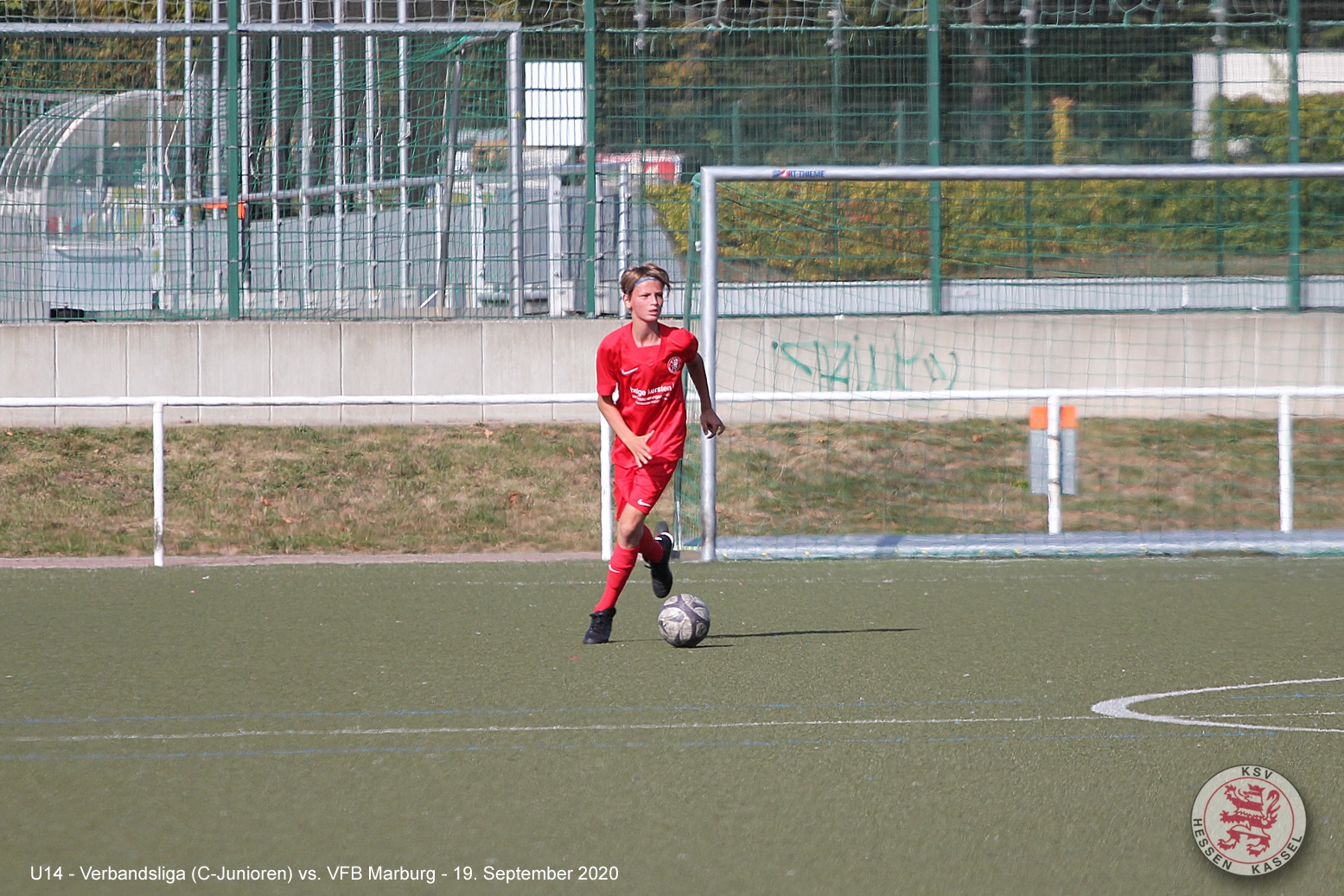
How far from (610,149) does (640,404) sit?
255 inches

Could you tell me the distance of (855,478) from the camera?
11719 mm

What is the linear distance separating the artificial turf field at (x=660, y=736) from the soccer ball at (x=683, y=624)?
8 centimetres

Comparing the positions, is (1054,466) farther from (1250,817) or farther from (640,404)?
(1250,817)

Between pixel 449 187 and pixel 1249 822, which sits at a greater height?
pixel 449 187

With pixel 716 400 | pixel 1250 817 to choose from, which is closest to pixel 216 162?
pixel 716 400

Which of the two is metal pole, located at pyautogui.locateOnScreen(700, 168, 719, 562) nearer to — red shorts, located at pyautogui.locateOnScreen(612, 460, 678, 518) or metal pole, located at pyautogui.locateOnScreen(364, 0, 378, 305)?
red shorts, located at pyautogui.locateOnScreen(612, 460, 678, 518)

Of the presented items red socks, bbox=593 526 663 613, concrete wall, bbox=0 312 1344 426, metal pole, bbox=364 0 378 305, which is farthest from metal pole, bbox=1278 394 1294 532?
metal pole, bbox=364 0 378 305

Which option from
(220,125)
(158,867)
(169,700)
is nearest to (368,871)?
(158,867)

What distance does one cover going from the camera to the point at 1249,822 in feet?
12.6

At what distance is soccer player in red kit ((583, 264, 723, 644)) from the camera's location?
257 inches

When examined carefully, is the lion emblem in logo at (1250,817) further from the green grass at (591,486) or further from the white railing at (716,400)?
the green grass at (591,486)

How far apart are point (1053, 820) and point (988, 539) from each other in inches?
252

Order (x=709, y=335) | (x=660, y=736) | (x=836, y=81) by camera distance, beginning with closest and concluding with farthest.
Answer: (x=660, y=736) → (x=709, y=335) → (x=836, y=81)

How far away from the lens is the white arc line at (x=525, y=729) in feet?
16.5
